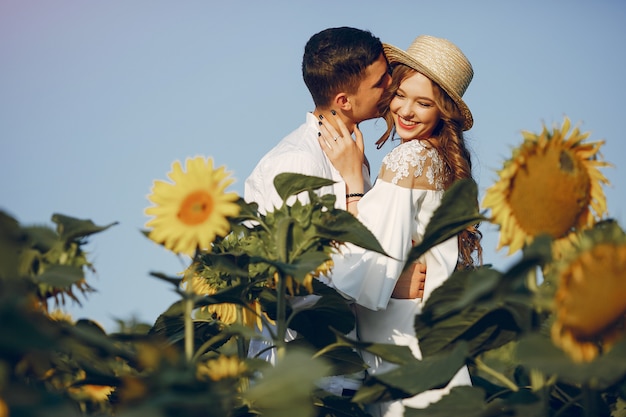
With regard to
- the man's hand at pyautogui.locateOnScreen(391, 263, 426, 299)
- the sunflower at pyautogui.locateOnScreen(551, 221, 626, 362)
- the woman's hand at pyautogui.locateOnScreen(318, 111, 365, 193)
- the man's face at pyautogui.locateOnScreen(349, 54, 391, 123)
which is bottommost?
the sunflower at pyautogui.locateOnScreen(551, 221, 626, 362)

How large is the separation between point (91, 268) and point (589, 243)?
1.35m

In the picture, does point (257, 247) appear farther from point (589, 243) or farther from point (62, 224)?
point (589, 243)

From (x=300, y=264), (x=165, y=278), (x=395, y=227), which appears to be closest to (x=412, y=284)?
(x=395, y=227)

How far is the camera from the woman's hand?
5.15 m

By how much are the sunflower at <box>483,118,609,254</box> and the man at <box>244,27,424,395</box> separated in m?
2.43

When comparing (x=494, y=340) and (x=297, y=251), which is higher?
(x=297, y=251)

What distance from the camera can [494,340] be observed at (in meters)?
2.74

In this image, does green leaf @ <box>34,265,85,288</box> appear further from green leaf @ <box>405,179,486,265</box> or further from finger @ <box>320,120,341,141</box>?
finger @ <box>320,120,341,141</box>

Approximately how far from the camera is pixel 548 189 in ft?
7.97

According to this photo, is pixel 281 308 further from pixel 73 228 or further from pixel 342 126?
pixel 342 126

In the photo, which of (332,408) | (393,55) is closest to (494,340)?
(332,408)

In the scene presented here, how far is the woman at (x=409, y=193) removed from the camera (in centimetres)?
430

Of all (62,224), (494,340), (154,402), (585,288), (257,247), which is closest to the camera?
(154,402)

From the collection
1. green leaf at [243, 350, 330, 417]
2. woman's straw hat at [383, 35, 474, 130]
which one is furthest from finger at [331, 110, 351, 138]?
green leaf at [243, 350, 330, 417]
